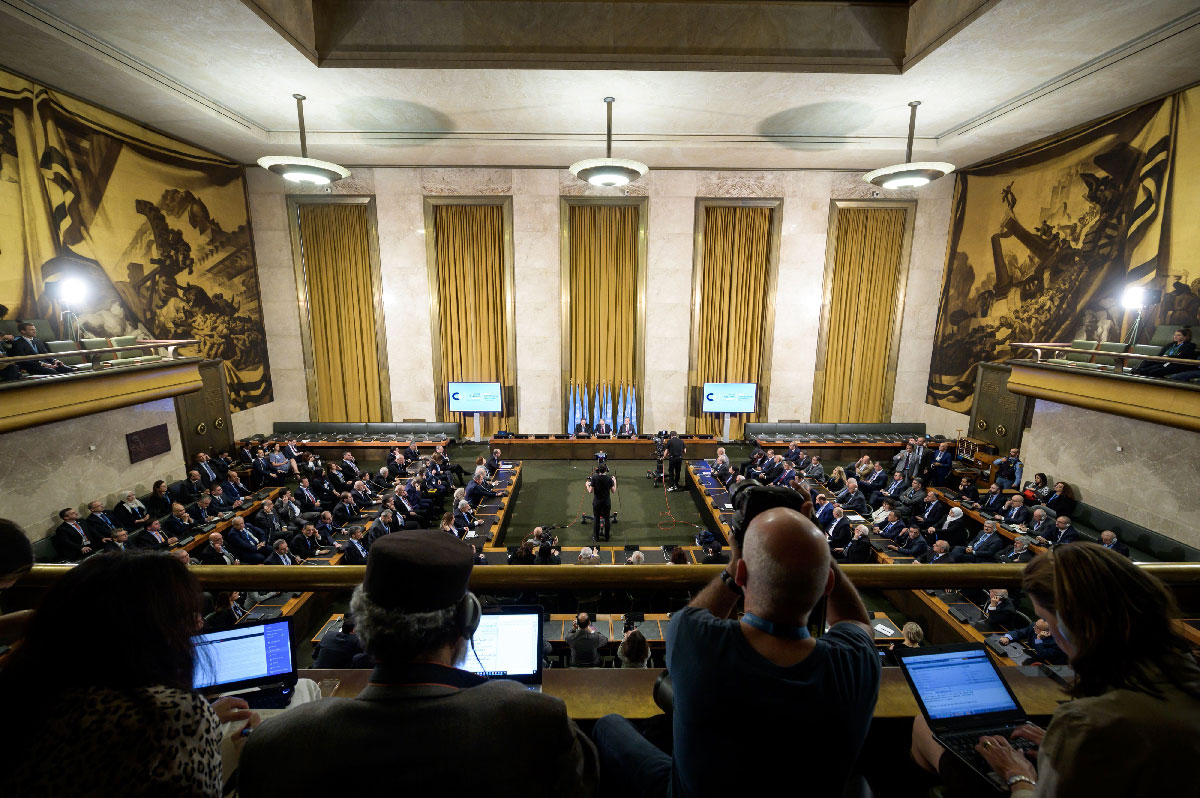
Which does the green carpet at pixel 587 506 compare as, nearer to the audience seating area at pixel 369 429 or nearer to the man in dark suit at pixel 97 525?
the audience seating area at pixel 369 429

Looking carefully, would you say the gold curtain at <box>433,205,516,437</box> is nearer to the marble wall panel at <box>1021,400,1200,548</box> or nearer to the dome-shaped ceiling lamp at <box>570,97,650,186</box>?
the dome-shaped ceiling lamp at <box>570,97,650,186</box>

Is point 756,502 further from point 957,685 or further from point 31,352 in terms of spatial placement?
point 31,352

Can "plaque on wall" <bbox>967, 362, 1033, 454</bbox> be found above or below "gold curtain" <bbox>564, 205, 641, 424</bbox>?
below

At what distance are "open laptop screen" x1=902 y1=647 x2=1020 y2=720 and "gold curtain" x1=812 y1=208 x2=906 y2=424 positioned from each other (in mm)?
12115

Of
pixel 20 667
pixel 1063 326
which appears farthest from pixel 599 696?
pixel 1063 326

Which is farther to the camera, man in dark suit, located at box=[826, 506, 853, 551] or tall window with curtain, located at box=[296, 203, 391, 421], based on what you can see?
tall window with curtain, located at box=[296, 203, 391, 421]

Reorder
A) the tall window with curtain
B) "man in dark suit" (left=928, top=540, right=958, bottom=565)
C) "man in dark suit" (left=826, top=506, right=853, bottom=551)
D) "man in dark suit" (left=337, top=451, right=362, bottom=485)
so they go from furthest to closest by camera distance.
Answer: the tall window with curtain → "man in dark suit" (left=337, top=451, right=362, bottom=485) → "man in dark suit" (left=826, top=506, right=853, bottom=551) → "man in dark suit" (left=928, top=540, right=958, bottom=565)

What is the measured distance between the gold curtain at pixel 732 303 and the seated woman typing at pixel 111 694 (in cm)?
1204

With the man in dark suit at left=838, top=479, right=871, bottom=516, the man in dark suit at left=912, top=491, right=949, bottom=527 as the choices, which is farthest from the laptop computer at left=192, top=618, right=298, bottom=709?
the man in dark suit at left=912, top=491, right=949, bottom=527

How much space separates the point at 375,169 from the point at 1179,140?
47.2 ft

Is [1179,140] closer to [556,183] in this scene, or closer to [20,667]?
[556,183]

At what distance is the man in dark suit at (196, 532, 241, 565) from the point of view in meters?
6.33

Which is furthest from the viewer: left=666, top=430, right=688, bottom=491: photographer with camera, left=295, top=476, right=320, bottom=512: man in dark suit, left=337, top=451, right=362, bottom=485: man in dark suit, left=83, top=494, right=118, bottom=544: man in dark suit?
left=666, top=430, right=688, bottom=491: photographer with camera

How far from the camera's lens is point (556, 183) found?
11578 millimetres
